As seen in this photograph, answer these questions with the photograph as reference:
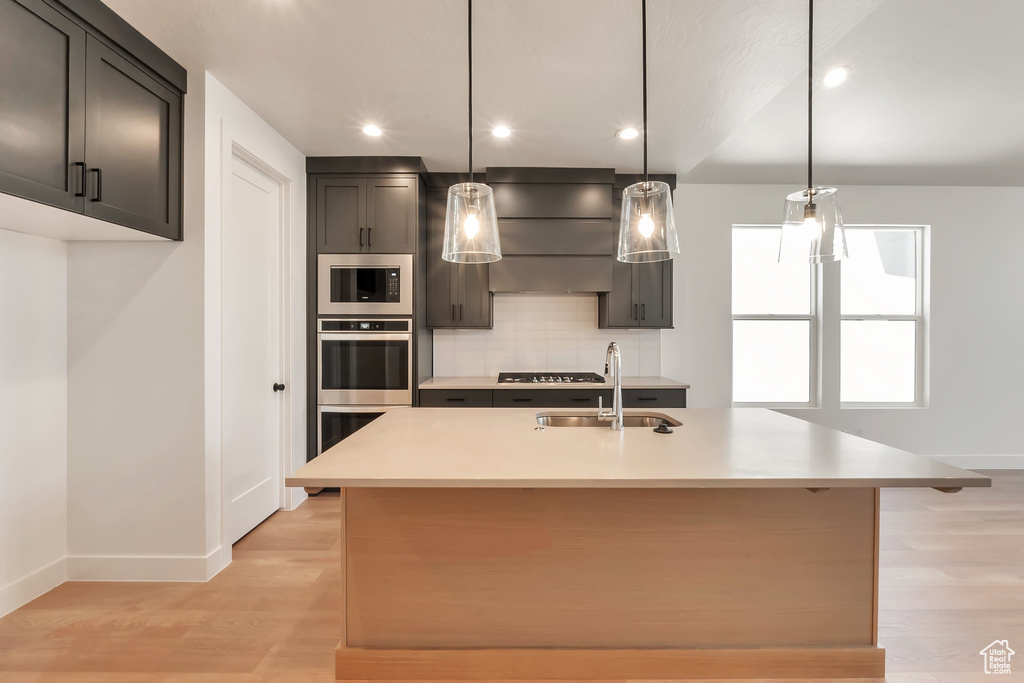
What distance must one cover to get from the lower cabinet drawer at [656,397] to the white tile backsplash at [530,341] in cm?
63

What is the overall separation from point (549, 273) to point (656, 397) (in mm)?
1277

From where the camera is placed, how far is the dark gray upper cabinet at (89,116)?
5.62 feet

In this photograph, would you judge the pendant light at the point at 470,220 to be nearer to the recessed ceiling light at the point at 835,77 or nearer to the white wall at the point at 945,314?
the recessed ceiling light at the point at 835,77

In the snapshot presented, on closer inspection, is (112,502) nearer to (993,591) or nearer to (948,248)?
(993,591)

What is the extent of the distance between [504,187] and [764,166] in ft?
6.97

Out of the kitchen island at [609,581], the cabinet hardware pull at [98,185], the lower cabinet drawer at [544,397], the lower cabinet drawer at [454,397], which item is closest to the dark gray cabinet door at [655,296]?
the lower cabinet drawer at [544,397]

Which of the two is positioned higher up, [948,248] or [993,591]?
[948,248]

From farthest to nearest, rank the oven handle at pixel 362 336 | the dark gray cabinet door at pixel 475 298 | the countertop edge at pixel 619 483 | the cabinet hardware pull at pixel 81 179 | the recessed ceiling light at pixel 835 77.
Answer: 1. the dark gray cabinet door at pixel 475 298
2. the oven handle at pixel 362 336
3. the recessed ceiling light at pixel 835 77
4. the cabinet hardware pull at pixel 81 179
5. the countertop edge at pixel 619 483

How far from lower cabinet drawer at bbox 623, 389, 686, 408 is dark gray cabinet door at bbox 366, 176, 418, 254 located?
1972mm

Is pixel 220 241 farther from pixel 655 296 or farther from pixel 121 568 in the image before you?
pixel 655 296

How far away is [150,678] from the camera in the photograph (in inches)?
72.6

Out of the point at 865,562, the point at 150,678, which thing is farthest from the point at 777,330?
the point at 150,678

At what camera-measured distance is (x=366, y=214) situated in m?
3.80

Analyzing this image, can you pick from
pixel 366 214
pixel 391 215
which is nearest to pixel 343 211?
pixel 366 214
